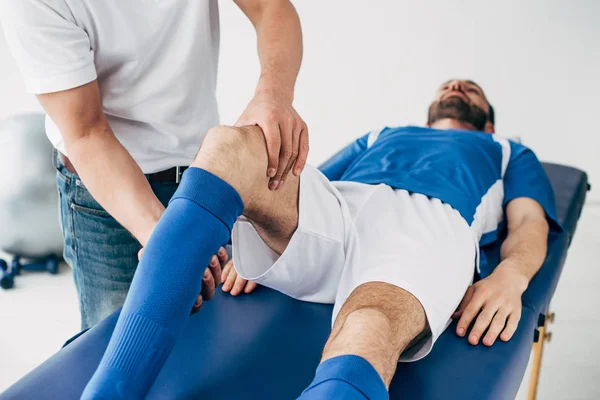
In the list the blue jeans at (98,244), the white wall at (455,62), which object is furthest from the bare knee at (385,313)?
the white wall at (455,62)

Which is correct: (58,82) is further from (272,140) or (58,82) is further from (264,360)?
(264,360)

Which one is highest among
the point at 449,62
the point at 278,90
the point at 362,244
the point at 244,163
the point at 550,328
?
the point at 449,62

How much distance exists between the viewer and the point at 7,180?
240cm

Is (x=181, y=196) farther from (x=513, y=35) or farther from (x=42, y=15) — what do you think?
(x=513, y=35)

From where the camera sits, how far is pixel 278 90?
1116 millimetres

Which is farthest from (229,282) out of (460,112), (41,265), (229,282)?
(41,265)

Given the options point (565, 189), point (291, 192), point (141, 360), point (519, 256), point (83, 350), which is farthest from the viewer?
point (565, 189)

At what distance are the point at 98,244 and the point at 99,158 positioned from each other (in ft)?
0.99

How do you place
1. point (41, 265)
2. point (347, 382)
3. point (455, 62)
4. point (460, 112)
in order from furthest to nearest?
point (455, 62)
point (41, 265)
point (460, 112)
point (347, 382)

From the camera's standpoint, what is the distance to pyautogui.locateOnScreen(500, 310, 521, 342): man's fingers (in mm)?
1189

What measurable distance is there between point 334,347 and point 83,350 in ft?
1.56

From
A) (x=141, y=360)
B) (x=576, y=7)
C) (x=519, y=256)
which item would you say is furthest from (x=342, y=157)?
(x=576, y=7)

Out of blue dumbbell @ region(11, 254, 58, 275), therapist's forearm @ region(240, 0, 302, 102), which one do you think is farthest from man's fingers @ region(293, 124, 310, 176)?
blue dumbbell @ region(11, 254, 58, 275)

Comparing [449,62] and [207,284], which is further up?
[449,62]
